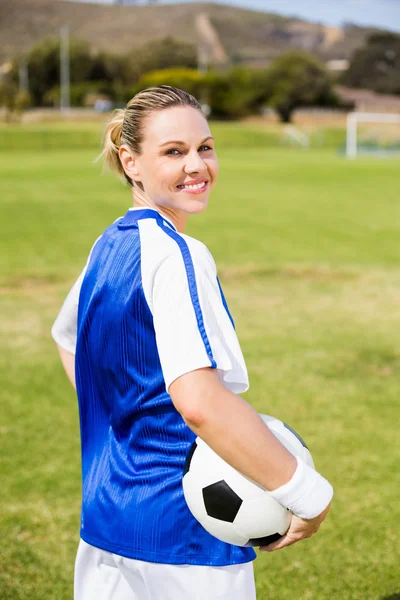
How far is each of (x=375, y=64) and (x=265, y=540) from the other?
498 ft

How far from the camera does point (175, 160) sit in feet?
6.69

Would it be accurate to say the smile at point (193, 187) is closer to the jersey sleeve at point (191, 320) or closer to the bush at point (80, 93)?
the jersey sleeve at point (191, 320)

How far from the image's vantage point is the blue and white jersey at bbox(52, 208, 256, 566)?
5.83 ft

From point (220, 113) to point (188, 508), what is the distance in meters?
87.7

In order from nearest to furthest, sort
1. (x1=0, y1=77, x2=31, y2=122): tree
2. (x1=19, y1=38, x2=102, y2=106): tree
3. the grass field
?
the grass field
(x1=0, y1=77, x2=31, y2=122): tree
(x1=19, y1=38, x2=102, y2=106): tree

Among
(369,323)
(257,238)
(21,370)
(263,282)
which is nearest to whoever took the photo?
(21,370)

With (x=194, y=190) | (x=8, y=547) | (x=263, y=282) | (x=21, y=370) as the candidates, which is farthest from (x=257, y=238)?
(x=194, y=190)

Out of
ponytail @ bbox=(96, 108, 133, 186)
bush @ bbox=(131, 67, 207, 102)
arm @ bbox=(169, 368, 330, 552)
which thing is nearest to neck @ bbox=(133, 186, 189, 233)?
ponytail @ bbox=(96, 108, 133, 186)

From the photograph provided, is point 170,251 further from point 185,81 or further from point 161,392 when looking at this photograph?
point 185,81

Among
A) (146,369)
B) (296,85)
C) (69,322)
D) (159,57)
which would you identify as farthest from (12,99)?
(146,369)

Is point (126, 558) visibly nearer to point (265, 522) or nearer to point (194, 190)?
point (265, 522)

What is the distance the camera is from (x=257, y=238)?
15.1m

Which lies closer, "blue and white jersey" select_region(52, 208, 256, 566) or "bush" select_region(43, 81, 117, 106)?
"blue and white jersey" select_region(52, 208, 256, 566)

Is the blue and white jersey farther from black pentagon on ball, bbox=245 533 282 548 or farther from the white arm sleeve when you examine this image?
the white arm sleeve
